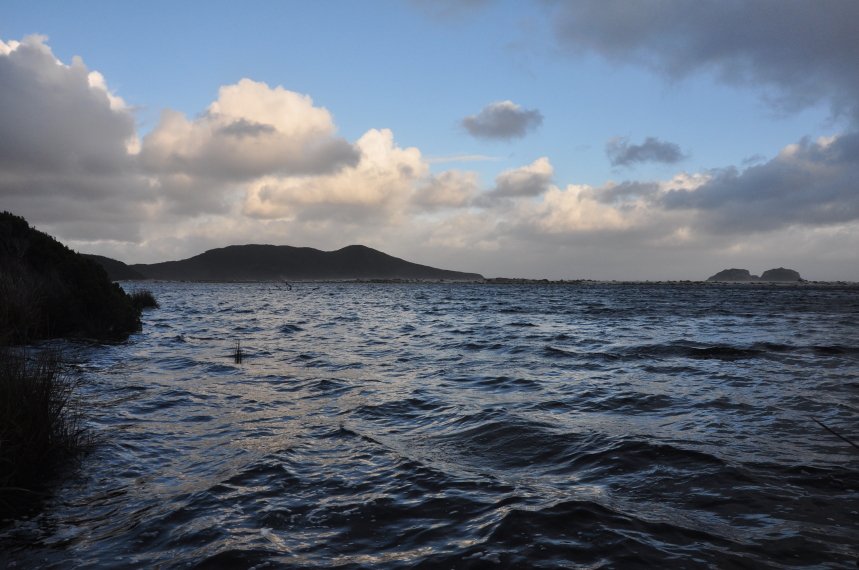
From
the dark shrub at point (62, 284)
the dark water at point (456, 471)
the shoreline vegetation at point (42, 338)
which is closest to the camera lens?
the dark water at point (456, 471)

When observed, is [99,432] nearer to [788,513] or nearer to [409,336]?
[788,513]

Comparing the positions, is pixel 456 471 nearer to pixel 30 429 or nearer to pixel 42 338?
pixel 30 429

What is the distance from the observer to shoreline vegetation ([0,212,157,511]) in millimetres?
5219

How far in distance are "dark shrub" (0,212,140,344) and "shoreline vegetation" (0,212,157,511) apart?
0.03 metres

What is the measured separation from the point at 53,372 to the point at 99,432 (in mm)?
1710

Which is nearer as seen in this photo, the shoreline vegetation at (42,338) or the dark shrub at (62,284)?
the shoreline vegetation at (42,338)

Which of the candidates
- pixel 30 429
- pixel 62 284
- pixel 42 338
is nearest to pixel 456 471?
pixel 30 429

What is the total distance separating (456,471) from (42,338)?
A: 1489 centimetres

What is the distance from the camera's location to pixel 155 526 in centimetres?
455

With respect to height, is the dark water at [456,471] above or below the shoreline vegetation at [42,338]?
below

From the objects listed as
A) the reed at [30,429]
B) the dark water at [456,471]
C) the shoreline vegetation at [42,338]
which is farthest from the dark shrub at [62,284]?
the reed at [30,429]

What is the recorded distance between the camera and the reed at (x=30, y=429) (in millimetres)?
5020

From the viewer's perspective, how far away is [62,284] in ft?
56.1

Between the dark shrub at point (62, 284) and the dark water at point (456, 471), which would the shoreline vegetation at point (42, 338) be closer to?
the dark shrub at point (62, 284)
